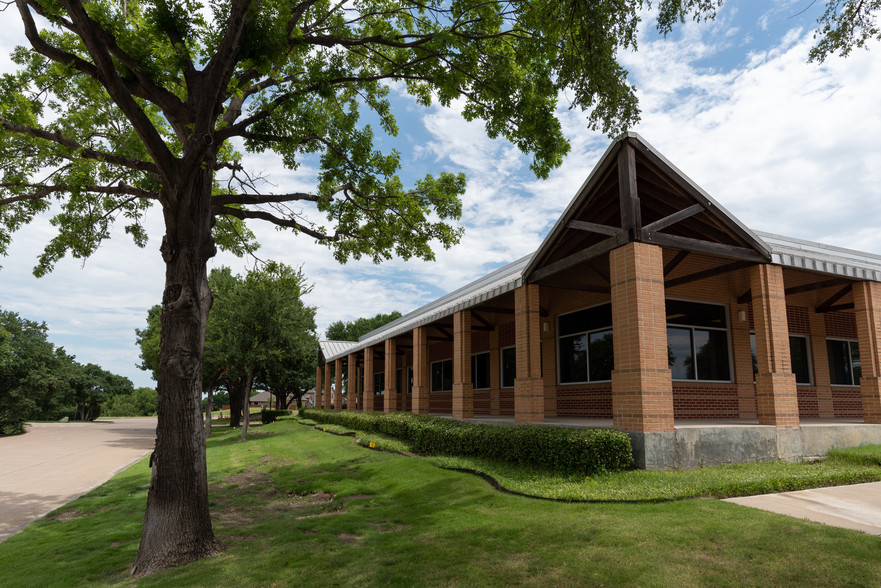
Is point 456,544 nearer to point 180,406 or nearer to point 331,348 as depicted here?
point 180,406

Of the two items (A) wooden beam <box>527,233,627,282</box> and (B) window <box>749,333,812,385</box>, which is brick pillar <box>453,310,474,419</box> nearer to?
(A) wooden beam <box>527,233,627,282</box>

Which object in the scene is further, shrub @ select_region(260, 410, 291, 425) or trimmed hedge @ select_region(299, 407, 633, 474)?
shrub @ select_region(260, 410, 291, 425)

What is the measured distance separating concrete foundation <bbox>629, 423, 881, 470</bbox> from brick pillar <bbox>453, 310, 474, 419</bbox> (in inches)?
284

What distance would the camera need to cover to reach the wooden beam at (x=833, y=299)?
14.3 m

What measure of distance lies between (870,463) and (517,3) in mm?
9739

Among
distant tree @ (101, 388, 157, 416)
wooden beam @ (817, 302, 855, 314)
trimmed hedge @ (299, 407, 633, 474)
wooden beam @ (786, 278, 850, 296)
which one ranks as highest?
wooden beam @ (786, 278, 850, 296)

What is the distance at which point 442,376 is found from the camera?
2481 centimetres

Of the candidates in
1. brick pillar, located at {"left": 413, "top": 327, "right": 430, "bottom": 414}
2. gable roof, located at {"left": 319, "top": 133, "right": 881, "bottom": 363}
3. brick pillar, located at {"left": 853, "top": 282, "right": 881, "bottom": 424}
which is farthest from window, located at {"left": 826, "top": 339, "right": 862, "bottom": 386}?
brick pillar, located at {"left": 413, "top": 327, "right": 430, "bottom": 414}

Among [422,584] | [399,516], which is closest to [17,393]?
[399,516]

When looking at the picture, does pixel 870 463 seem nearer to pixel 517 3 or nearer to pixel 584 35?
pixel 584 35

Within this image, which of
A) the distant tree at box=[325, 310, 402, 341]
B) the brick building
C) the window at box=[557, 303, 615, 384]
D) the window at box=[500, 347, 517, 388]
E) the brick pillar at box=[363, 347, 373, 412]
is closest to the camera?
the brick building

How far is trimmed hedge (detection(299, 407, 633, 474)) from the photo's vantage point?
27.2 ft

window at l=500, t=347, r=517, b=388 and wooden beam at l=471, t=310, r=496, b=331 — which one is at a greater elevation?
wooden beam at l=471, t=310, r=496, b=331

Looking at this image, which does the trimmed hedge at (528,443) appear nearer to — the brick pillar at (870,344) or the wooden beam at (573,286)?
the wooden beam at (573,286)
